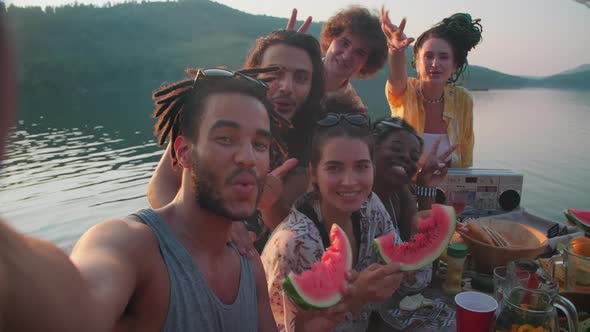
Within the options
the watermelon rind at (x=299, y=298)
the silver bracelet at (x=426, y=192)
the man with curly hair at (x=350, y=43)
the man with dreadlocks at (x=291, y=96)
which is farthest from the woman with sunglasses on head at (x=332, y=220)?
the man with curly hair at (x=350, y=43)

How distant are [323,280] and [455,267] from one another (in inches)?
40.4

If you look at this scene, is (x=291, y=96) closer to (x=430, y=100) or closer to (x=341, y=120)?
(x=341, y=120)

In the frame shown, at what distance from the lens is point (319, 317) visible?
2096 mm

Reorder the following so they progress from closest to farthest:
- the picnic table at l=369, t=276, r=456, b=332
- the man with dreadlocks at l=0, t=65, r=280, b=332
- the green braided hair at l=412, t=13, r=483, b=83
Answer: the man with dreadlocks at l=0, t=65, r=280, b=332 → the picnic table at l=369, t=276, r=456, b=332 → the green braided hair at l=412, t=13, r=483, b=83

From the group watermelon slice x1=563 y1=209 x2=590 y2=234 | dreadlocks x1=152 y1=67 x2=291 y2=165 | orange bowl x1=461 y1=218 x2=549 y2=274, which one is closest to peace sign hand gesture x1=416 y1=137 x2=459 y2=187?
orange bowl x1=461 y1=218 x2=549 y2=274

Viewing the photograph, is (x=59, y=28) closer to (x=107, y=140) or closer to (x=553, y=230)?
(x=107, y=140)

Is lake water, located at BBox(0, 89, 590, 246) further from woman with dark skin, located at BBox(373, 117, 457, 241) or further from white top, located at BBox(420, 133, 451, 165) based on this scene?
woman with dark skin, located at BBox(373, 117, 457, 241)

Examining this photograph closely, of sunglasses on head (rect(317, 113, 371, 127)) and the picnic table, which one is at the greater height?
sunglasses on head (rect(317, 113, 371, 127))

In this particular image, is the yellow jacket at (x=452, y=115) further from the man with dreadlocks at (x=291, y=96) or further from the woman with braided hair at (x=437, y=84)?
the man with dreadlocks at (x=291, y=96)

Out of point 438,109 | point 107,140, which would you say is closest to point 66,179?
point 107,140

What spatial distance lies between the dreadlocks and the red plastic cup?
1.41 meters

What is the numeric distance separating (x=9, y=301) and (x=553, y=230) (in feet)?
12.6

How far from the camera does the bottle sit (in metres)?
2.56

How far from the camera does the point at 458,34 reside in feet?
15.2
